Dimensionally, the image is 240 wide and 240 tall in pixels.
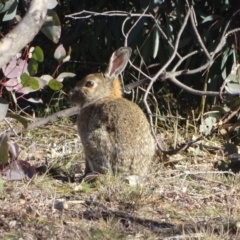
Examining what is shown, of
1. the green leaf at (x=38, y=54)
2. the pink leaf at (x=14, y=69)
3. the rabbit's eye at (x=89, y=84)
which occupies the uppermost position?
the green leaf at (x=38, y=54)

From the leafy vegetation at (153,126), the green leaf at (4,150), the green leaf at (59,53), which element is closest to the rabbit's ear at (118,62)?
the leafy vegetation at (153,126)

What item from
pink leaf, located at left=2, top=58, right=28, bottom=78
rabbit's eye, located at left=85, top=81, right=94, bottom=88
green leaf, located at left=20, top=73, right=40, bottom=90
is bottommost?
rabbit's eye, located at left=85, top=81, right=94, bottom=88

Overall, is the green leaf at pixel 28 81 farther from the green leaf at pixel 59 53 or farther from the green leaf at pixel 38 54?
the green leaf at pixel 59 53

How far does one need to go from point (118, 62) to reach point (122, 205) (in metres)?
1.80

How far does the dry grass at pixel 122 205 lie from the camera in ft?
17.8

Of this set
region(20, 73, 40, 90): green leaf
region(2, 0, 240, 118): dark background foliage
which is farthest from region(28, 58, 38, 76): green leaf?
region(2, 0, 240, 118): dark background foliage

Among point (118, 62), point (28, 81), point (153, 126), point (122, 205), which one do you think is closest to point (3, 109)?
point (28, 81)

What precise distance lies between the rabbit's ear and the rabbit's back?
1.89 feet

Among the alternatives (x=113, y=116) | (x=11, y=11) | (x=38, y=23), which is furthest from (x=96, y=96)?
(x=38, y=23)

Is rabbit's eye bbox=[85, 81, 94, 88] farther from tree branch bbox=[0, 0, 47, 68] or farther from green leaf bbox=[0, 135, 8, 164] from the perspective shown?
tree branch bbox=[0, 0, 47, 68]

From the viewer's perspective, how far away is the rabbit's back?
6.79m

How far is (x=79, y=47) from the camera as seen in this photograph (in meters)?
9.05

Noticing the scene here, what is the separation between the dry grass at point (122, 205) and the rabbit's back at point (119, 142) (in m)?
0.20

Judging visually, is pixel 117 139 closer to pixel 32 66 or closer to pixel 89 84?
pixel 89 84
